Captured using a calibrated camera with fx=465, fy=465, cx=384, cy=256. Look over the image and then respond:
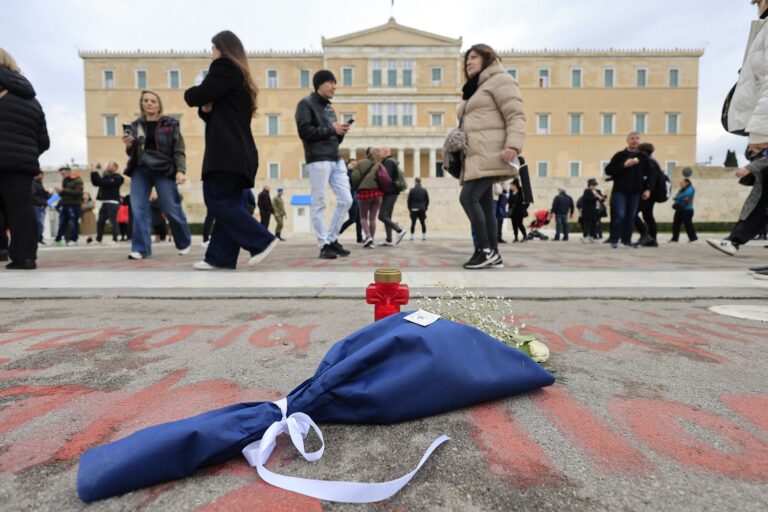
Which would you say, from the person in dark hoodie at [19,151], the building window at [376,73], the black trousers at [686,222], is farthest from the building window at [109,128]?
the black trousers at [686,222]

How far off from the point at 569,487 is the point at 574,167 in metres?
45.0

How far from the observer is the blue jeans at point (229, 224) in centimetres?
441

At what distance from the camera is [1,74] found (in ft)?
14.1

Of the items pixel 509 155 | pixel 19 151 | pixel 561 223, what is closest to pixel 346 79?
pixel 561 223

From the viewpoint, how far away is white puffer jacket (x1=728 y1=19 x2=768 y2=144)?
3205 millimetres

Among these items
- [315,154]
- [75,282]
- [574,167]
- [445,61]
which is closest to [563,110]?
[574,167]

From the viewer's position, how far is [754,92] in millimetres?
3709

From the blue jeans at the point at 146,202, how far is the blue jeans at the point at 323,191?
69.8 inches

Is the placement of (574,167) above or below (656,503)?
above

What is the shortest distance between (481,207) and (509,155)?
582 millimetres

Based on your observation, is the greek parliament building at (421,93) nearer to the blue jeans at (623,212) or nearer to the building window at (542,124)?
the building window at (542,124)

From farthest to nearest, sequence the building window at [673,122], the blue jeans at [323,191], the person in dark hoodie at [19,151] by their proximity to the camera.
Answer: the building window at [673,122]
the blue jeans at [323,191]
the person in dark hoodie at [19,151]

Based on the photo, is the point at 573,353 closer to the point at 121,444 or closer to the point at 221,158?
the point at 121,444

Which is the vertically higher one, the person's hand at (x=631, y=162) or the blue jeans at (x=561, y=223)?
the person's hand at (x=631, y=162)
